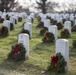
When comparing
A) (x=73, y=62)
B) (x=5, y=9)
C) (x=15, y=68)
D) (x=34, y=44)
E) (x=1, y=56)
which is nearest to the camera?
(x=15, y=68)

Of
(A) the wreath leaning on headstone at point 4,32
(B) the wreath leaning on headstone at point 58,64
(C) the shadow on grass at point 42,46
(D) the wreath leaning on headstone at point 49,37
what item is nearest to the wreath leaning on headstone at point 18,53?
(B) the wreath leaning on headstone at point 58,64

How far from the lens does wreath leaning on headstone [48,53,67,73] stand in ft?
22.9

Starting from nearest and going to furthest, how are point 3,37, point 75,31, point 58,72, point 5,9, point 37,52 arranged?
point 58,72 < point 37,52 < point 3,37 < point 75,31 < point 5,9

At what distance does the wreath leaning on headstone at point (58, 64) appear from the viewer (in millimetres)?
6984

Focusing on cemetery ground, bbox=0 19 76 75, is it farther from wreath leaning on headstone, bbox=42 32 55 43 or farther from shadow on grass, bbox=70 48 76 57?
wreath leaning on headstone, bbox=42 32 55 43

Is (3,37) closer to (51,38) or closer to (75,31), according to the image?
(51,38)

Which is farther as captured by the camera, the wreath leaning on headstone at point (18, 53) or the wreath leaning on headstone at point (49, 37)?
the wreath leaning on headstone at point (49, 37)

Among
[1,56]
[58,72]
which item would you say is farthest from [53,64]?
[1,56]

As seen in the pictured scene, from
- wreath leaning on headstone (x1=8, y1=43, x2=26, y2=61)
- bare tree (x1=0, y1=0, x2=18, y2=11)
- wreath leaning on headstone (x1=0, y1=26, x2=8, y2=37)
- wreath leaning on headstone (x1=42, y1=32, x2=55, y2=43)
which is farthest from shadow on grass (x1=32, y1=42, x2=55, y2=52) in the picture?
bare tree (x1=0, y1=0, x2=18, y2=11)

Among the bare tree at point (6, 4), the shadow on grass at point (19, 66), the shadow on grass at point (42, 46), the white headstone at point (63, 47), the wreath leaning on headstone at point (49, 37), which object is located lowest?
the shadow on grass at point (19, 66)

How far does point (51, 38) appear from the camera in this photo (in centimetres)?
1154

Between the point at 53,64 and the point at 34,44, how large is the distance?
4.14 m

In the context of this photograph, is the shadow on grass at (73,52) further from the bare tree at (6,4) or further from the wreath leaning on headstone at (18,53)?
the bare tree at (6,4)

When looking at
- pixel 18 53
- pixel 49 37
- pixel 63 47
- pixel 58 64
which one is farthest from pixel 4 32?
pixel 58 64
